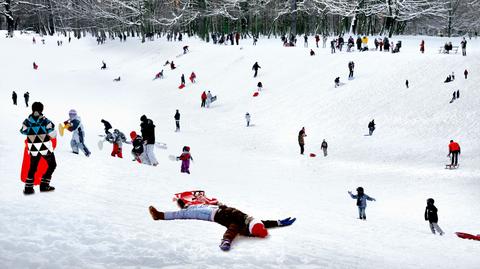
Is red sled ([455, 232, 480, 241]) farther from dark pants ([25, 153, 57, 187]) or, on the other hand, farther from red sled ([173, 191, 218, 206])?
dark pants ([25, 153, 57, 187])

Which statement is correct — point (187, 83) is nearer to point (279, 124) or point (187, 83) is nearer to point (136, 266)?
point (279, 124)

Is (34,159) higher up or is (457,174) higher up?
(34,159)

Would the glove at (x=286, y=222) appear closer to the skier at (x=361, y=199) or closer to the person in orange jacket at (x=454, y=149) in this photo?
the skier at (x=361, y=199)

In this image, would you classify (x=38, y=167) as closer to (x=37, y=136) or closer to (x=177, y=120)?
(x=37, y=136)

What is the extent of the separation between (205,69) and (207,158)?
2615 cm

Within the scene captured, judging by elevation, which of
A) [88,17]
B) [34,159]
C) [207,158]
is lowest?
[207,158]

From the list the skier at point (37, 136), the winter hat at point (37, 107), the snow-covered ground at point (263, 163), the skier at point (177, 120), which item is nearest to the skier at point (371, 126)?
the snow-covered ground at point (263, 163)

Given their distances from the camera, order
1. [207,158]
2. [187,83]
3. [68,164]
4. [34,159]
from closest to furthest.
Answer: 1. [34,159]
2. [68,164]
3. [207,158]
4. [187,83]

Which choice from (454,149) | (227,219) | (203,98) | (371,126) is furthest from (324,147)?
(227,219)

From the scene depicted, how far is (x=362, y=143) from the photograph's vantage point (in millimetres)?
25453

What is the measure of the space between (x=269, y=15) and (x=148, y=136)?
57.4m

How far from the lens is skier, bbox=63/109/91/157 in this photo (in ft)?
46.7

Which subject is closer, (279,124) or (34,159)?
(34,159)

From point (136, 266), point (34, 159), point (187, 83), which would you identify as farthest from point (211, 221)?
point (187, 83)
